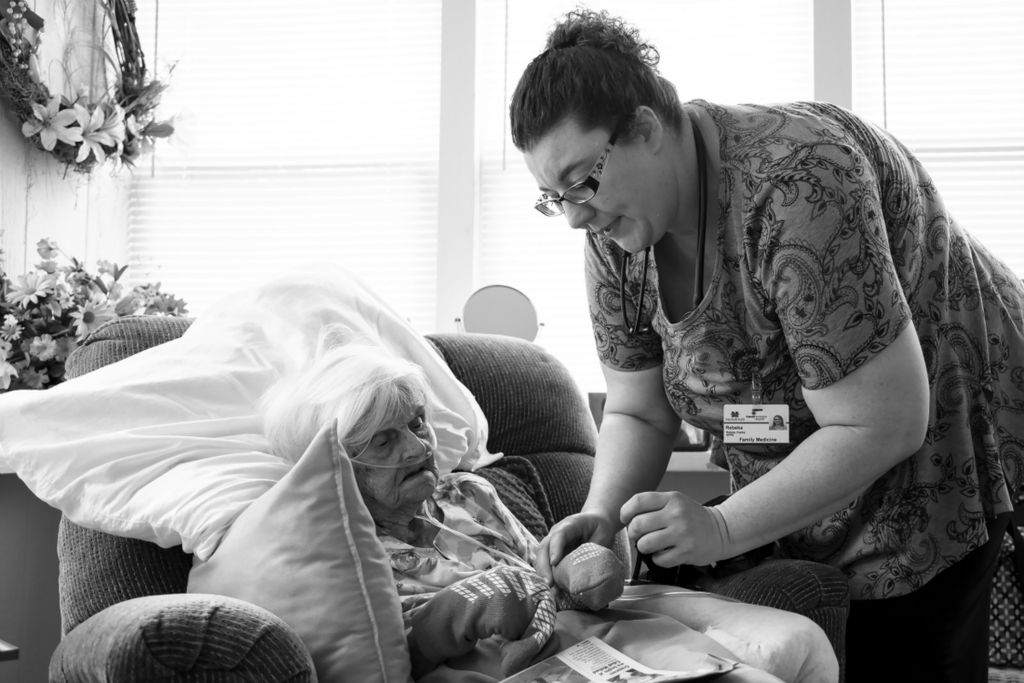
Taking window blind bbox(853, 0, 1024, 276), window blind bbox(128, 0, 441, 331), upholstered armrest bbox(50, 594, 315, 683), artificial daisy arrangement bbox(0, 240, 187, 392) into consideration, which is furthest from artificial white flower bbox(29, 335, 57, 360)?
window blind bbox(853, 0, 1024, 276)

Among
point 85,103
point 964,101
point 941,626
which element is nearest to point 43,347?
point 85,103

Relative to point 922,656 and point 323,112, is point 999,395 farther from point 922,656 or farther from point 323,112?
point 323,112

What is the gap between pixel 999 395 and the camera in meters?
1.51

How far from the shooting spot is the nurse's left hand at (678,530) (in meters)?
1.34

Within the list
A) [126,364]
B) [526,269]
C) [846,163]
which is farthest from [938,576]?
[526,269]

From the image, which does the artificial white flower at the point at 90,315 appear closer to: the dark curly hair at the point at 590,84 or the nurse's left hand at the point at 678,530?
the dark curly hair at the point at 590,84

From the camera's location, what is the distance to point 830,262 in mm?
1317

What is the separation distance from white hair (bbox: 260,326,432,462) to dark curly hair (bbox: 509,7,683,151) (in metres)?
0.49

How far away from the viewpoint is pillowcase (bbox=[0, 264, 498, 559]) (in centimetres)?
154

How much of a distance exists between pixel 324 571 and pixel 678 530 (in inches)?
18.4

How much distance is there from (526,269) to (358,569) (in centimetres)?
208

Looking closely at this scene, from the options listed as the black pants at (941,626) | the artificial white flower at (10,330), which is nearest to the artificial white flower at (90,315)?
the artificial white flower at (10,330)

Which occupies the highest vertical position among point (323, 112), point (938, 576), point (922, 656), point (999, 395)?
point (323, 112)

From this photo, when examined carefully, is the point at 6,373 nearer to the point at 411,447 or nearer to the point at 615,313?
the point at 411,447
